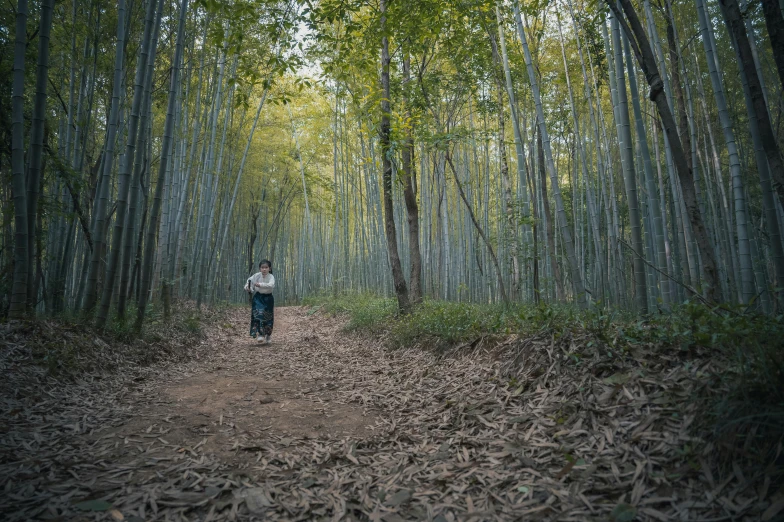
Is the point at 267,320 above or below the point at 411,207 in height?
below

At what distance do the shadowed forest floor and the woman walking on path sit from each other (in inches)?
104

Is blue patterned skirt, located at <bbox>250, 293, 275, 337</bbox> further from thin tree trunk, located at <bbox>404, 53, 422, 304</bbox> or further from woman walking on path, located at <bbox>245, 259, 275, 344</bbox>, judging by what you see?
thin tree trunk, located at <bbox>404, 53, 422, 304</bbox>

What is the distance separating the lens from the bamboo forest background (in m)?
2.94

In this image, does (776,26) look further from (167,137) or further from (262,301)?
(262,301)

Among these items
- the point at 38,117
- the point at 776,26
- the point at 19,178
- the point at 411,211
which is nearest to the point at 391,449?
the point at 776,26

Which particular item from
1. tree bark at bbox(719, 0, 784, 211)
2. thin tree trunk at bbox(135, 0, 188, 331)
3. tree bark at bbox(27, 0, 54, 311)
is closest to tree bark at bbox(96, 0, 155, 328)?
thin tree trunk at bbox(135, 0, 188, 331)

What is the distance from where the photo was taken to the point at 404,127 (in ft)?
17.8

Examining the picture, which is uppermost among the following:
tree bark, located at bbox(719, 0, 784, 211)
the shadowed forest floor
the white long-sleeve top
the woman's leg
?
tree bark, located at bbox(719, 0, 784, 211)

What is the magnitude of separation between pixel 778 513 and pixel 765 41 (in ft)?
22.8

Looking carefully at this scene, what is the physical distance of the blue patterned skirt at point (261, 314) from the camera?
5552 millimetres

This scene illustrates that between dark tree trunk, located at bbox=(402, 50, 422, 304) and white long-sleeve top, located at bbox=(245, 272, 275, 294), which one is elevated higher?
dark tree trunk, located at bbox=(402, 50, 422, 304)

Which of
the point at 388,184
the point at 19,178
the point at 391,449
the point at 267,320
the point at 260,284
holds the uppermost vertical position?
the point at 388,184

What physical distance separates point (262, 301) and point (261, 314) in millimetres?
193

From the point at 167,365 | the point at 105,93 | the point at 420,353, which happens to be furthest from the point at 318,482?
the point at 105,93
